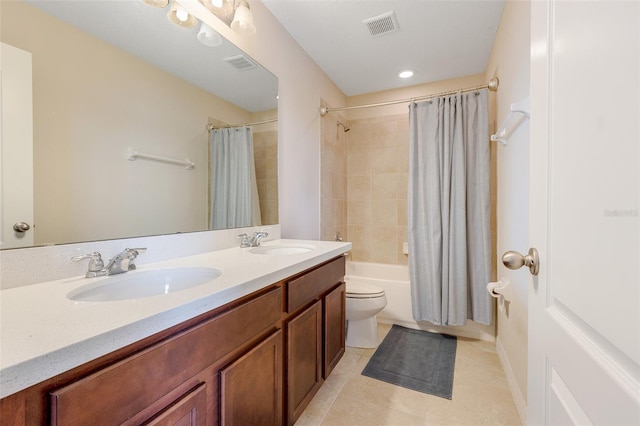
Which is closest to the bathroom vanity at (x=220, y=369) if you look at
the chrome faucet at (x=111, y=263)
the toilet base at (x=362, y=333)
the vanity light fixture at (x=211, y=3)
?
the chrome faucet at (x=111, y=263)

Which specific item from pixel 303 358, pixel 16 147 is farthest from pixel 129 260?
pixel 303 358

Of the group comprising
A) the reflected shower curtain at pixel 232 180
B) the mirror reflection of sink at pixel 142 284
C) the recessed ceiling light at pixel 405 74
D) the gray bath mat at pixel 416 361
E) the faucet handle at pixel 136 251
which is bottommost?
the gray bath mat at pixel 416 361

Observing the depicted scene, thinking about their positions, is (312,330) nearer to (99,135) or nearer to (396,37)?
(99,135)

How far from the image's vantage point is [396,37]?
1988 mm

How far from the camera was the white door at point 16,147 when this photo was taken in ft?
2.50

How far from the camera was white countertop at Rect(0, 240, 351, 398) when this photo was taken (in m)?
0.42

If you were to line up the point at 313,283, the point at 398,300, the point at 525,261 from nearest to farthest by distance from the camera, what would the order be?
the point at 525,261
the point at 313,283
the point at 398,300

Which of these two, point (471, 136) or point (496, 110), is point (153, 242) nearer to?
point (471, 136)

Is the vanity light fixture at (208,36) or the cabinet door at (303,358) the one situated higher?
→ the vanity light fixture at (208,36)

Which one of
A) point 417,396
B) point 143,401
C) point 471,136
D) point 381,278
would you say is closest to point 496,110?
point 471,136

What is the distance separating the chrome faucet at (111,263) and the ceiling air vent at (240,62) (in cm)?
111

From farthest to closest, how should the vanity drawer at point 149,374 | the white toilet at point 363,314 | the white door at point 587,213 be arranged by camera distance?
the white toilet at point 363,314 < the vanity drawer at point 149,374 < the white door at point 587,213

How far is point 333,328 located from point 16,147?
4.84ft

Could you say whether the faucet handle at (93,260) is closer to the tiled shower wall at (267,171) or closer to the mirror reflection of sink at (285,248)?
the mirror reflection of sink at (285,248)
